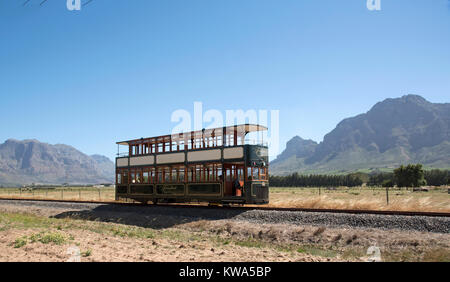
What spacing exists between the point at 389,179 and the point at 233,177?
309ft

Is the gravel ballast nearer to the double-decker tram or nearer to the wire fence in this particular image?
the double-decker tram

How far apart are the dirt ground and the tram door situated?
12.8ft

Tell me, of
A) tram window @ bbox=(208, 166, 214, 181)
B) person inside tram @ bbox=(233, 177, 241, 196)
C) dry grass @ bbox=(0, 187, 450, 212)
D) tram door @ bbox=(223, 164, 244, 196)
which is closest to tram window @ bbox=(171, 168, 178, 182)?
tram window @ bbox=(208, 166, 214, 181)

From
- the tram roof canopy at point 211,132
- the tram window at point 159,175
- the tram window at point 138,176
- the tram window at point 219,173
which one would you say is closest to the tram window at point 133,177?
the tram window at point 138,176

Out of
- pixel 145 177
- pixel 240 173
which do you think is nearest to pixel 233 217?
pixel 240 173

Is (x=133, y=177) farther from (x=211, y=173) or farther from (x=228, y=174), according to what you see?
(x=228, y=174)

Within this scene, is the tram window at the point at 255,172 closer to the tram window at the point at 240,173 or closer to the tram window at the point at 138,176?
the tram window at the point at 240,173

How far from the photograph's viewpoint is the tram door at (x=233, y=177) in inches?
857

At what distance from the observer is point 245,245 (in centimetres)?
1522

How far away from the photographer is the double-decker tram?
838 inches
